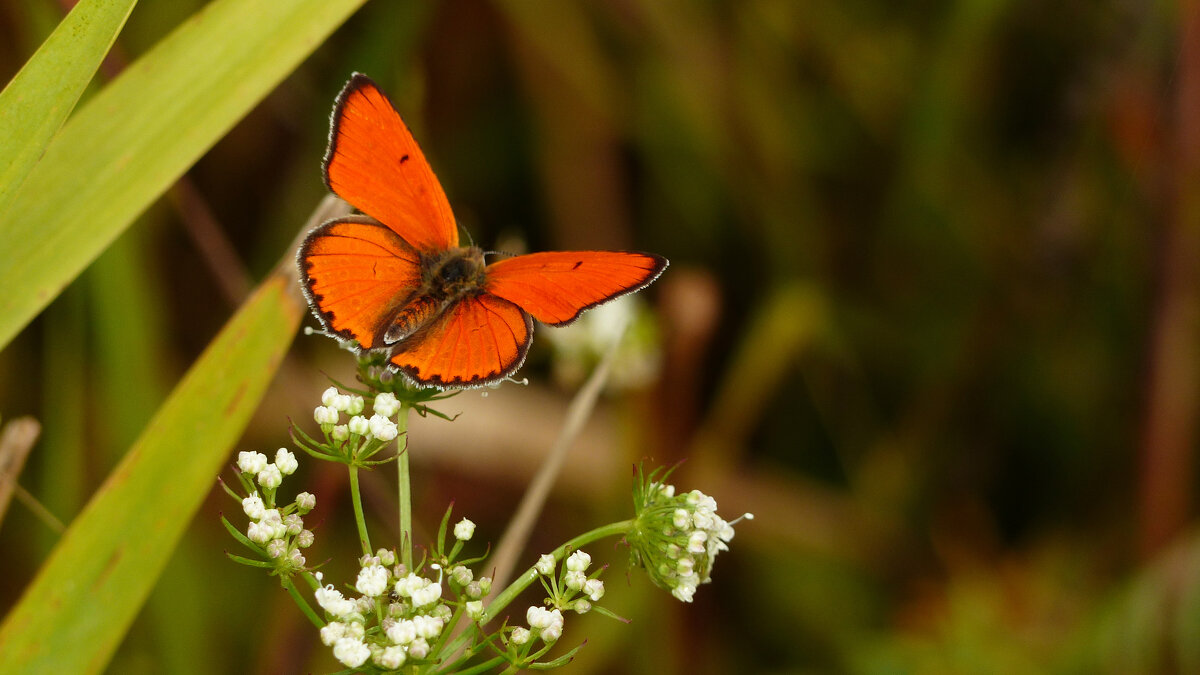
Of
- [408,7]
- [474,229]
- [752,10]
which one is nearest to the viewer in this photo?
[408,7]

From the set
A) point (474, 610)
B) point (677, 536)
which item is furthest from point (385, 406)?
Result: point (677, 536)

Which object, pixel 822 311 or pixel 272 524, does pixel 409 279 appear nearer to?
pixel 272 524

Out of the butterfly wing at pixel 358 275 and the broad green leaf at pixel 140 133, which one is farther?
the butterfly wing at pixel 358 275

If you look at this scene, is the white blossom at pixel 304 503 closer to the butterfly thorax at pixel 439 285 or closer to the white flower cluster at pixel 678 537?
the butterfly thorax at pixel 439 285

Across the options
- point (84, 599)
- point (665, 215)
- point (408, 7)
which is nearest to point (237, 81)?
point (84, 599)

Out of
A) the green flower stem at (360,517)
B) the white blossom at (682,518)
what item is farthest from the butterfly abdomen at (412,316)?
the white blossom at (682,518)

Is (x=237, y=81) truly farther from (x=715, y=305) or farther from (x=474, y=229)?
(x=715, y=305)

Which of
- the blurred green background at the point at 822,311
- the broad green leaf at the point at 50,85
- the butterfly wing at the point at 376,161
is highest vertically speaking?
the broad green leaf at the point at 50,85

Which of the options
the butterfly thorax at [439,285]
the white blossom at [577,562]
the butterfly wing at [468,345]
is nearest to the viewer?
the white blossom at [577,562]
